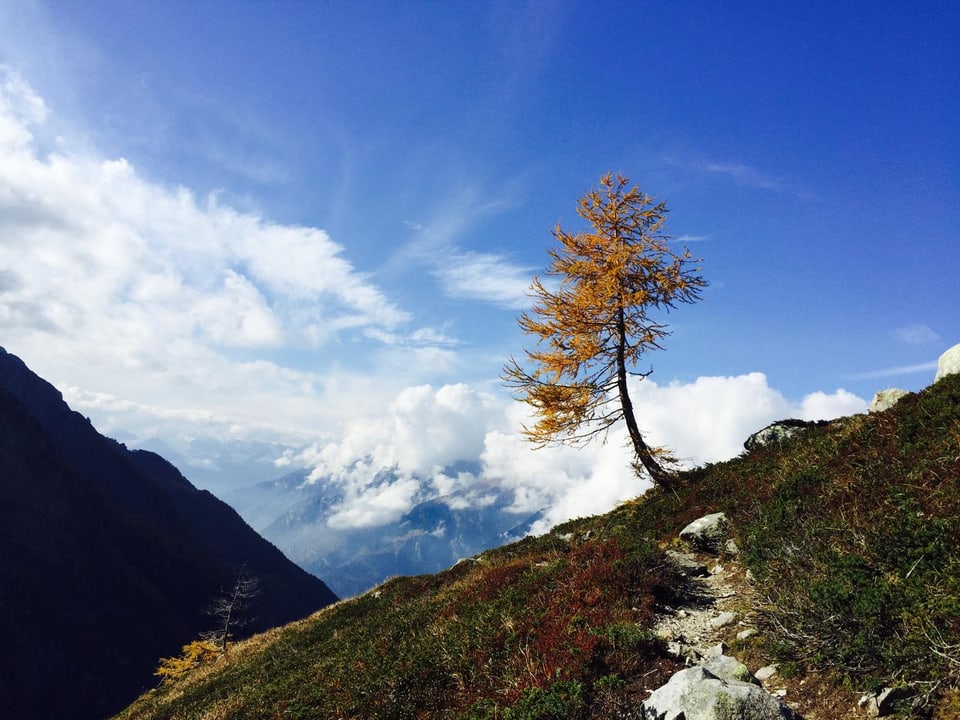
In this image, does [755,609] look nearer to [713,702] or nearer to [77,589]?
[713,702]

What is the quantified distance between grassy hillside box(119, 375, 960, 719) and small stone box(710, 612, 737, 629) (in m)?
0.87

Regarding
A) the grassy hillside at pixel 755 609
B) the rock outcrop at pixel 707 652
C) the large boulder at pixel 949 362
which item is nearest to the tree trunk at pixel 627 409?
the grassy hillside at pixel 755 609

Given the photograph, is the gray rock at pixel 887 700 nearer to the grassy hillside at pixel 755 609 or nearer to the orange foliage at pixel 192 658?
the grassy hillside at pixel 755 609

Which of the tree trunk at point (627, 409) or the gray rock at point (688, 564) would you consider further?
the tree trunk at point (627, 409)

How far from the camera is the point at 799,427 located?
58.7 ft

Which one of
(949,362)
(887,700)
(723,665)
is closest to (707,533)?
(723,665)

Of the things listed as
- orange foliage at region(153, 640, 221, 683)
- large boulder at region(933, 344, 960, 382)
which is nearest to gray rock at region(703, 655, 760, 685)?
large boulder at region(933, 344, 960, 382)

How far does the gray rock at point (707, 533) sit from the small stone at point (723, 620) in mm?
3485

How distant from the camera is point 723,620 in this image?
8.32 m

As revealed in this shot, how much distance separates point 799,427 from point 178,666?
121ft

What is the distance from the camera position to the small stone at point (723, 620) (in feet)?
26.9

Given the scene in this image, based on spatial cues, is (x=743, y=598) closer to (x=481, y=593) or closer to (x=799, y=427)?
(x=481, y=593)

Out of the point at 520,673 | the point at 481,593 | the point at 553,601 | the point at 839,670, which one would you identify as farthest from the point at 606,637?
the point at 481,593

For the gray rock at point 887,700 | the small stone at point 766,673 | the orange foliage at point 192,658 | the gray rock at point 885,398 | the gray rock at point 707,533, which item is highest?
the gray rock at point 885,398
